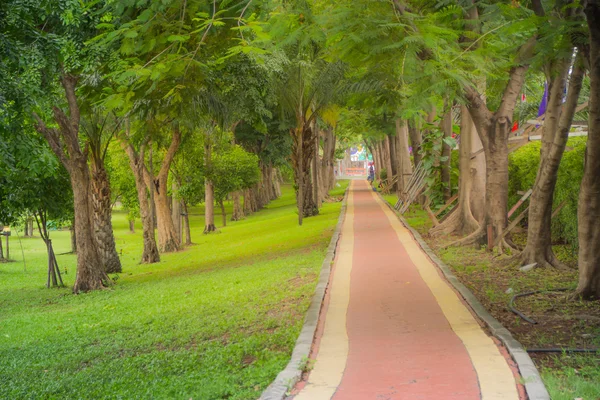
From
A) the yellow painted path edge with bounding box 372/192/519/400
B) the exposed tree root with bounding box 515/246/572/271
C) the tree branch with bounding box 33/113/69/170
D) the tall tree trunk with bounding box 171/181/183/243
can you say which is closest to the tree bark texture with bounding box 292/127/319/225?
the tall tree trunk with bounding box 171/181/183/243

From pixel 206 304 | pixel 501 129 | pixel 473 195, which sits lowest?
pixel 206 304

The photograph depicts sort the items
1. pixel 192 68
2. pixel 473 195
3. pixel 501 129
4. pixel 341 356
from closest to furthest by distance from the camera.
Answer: pixel 341 356 → pixel 192 68 → pixel 501 129 → pixel 473 195

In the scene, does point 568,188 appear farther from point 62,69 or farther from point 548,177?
point 62,69

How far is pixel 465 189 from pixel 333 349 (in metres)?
11.8

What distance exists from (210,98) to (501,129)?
10231 mm

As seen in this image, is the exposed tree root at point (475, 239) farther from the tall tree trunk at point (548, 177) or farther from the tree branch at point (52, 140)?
the tree branch at point (52, 140)

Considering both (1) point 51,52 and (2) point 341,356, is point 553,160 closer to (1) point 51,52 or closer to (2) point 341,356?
(2) point 341,356

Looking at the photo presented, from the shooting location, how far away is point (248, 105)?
23000 mm

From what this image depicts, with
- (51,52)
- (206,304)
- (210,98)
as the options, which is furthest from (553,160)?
(210,98)

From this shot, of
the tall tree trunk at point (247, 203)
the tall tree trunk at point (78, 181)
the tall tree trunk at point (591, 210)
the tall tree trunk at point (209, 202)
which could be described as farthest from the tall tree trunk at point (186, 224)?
the tall tree trunk at point (591, 210)

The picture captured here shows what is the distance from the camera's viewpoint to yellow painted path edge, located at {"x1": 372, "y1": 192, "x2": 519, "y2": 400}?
592 cm

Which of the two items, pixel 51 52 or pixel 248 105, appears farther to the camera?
pixel 248 105

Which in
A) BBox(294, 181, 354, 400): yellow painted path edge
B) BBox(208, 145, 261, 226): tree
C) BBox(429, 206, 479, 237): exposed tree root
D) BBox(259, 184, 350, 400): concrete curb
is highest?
BBox(208, 145, 261, 226): tree

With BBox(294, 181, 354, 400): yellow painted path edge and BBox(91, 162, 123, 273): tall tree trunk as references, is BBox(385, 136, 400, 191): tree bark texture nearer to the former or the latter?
BBox(91, 162, 123, 273): tall tree trunk
